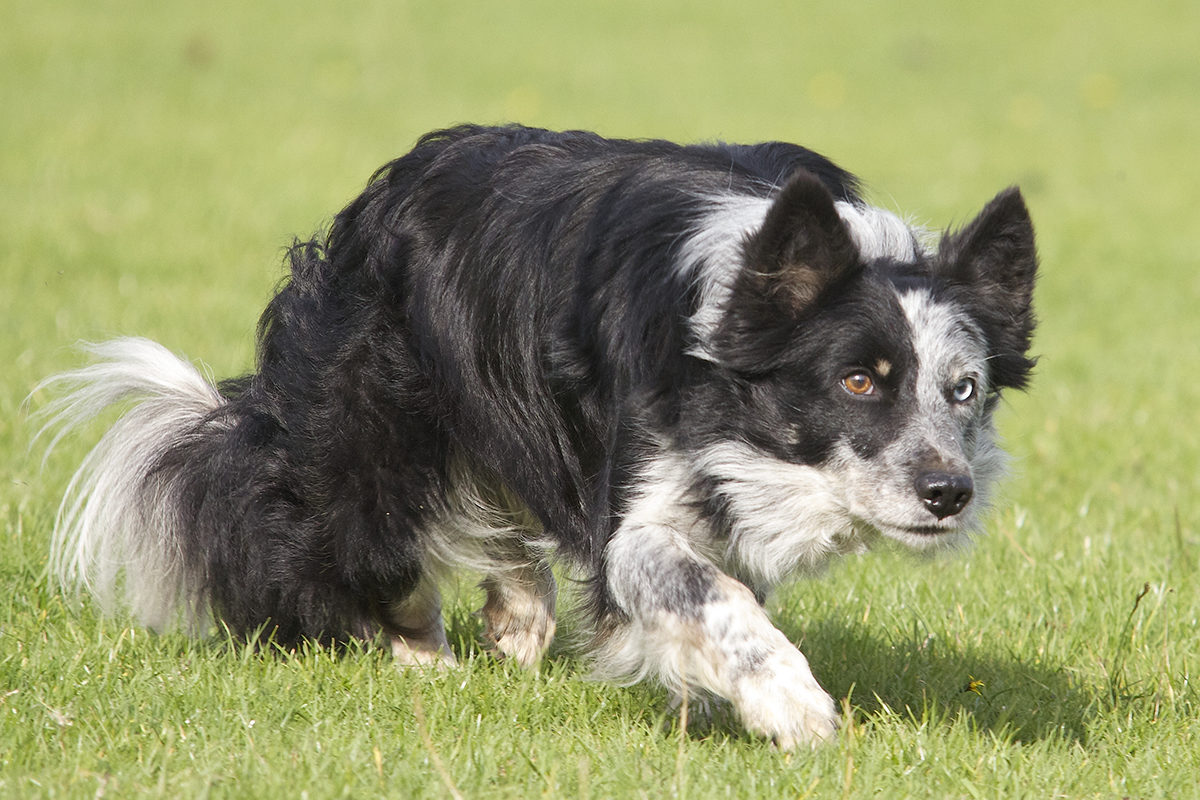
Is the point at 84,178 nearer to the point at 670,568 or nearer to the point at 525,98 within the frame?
the point at 525,98

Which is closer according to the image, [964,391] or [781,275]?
[781,275]

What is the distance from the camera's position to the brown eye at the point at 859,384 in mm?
3615

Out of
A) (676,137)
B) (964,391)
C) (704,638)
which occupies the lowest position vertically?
(704,638)

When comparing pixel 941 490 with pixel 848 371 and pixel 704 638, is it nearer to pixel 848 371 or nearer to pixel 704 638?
pixel 848 371

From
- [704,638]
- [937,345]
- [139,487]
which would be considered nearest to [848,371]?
[937,345]

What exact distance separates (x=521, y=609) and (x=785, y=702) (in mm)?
1436

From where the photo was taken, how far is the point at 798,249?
358 cm

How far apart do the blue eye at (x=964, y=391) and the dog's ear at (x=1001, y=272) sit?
0.14 meters

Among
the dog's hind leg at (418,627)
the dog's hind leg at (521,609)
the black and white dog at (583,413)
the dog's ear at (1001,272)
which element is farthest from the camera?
the dog's hind leg at (521,609)

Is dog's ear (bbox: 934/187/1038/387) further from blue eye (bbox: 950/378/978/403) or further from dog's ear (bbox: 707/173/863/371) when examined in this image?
dog's ear (bbox: 707/173/863/371)

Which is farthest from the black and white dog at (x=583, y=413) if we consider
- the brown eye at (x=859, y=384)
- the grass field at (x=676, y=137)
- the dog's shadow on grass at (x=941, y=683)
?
the dog's shadow on grass at (x=941, y=683)

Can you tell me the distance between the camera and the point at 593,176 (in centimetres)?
414

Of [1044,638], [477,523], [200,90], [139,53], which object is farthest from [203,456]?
[139,53]

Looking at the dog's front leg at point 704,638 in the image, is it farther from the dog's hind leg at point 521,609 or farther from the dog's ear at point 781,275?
the dog's hind leg at point 521,609
